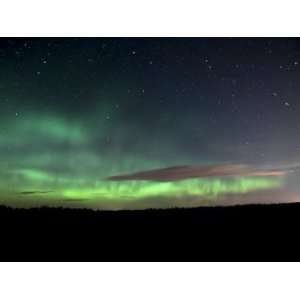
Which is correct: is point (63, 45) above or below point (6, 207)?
above

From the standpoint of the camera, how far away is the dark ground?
3891 mm

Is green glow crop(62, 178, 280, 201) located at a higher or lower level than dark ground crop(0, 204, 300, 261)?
higher

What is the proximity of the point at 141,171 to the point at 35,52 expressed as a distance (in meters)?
1.25

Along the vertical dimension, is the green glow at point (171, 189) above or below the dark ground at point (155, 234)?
above

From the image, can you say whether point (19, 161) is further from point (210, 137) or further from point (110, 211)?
point (210, 137)

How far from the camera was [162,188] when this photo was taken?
13.2 ft

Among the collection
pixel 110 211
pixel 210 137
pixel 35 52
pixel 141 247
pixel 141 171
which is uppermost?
pixel 35 52

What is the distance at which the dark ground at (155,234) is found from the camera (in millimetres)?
3891

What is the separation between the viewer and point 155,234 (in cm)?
400

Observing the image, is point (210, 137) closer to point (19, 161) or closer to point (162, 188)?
point (162, 188)

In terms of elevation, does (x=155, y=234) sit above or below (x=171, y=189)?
below
